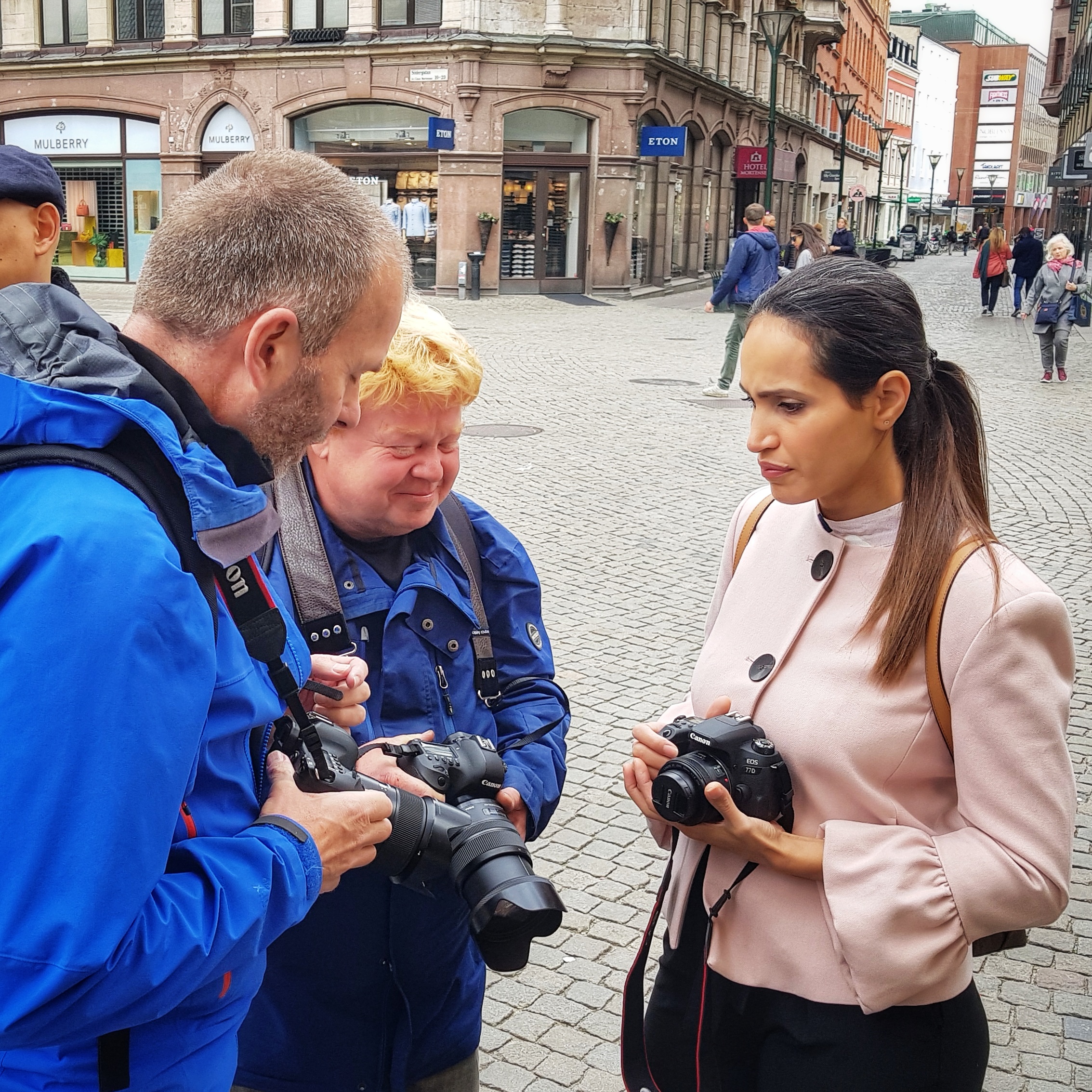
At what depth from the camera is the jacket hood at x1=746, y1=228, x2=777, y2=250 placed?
51.3 ft

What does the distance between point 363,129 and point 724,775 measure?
2984 cm

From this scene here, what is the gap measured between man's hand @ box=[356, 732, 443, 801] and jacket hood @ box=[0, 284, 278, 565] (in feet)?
2.04

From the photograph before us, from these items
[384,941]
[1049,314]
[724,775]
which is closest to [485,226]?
[1049,314]

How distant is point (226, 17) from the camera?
98.6ft

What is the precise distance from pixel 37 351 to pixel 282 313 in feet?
0.97

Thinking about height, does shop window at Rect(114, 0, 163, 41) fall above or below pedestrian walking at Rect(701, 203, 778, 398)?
above

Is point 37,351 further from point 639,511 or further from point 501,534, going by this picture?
point 639,511

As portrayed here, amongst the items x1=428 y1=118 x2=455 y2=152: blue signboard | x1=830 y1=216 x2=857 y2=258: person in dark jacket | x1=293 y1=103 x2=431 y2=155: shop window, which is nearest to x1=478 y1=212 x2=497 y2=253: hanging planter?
x1=428 y1=118 x2=455 y2=152: blue signboard

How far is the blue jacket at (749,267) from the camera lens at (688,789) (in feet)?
46.0

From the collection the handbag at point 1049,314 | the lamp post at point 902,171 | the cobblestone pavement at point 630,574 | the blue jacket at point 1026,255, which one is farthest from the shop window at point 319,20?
the lamp post at point 902,171

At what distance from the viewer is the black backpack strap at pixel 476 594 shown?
2346 mm

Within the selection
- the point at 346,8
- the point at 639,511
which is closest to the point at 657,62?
the point at 346,8

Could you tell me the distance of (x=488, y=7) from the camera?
92.2 ft

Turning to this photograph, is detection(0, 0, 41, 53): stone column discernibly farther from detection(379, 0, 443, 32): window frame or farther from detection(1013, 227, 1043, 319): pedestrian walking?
detection(1013, 227, 1043, 319): pedestrian walking
